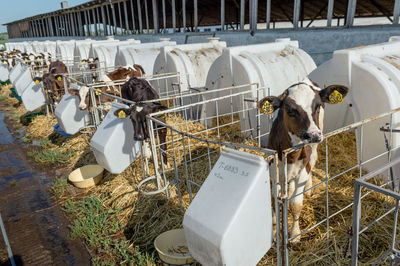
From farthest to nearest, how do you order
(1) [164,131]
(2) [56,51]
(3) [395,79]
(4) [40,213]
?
(2) [56,51], (1) [164,131], (4) [40,213], (3) [395,79]

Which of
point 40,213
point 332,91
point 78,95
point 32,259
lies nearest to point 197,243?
point 332,91

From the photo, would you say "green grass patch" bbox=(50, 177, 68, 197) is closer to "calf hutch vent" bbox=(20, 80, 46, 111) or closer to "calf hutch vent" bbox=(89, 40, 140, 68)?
"calf hutch vent" bbox=(20, 80, 46, 111)

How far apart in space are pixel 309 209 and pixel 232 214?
107 inches

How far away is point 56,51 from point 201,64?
809 inches

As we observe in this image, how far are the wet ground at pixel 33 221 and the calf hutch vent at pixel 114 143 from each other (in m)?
1.45

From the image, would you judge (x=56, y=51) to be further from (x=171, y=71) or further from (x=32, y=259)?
(x=32, y=259)

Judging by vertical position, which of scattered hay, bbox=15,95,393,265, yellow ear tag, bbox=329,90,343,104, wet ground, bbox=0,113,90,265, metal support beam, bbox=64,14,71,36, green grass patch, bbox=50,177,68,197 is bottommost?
wet ground, bbox=0,113,90,265

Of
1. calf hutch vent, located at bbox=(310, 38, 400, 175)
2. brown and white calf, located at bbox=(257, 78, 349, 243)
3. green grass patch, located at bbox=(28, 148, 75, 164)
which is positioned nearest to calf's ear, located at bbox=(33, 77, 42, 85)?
green grass patch, located at bbox=(28, 148, 75, 164)

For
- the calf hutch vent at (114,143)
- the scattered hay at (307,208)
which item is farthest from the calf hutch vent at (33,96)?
the calf hutch vent at (114,143)

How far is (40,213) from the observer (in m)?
6.39

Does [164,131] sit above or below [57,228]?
above

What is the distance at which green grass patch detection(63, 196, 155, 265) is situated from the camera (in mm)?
4719

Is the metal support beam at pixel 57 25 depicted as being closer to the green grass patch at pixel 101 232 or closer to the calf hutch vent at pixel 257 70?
the calf hutch vent at pixel 257 70

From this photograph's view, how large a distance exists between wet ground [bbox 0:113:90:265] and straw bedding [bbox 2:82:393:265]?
0.86 metres
